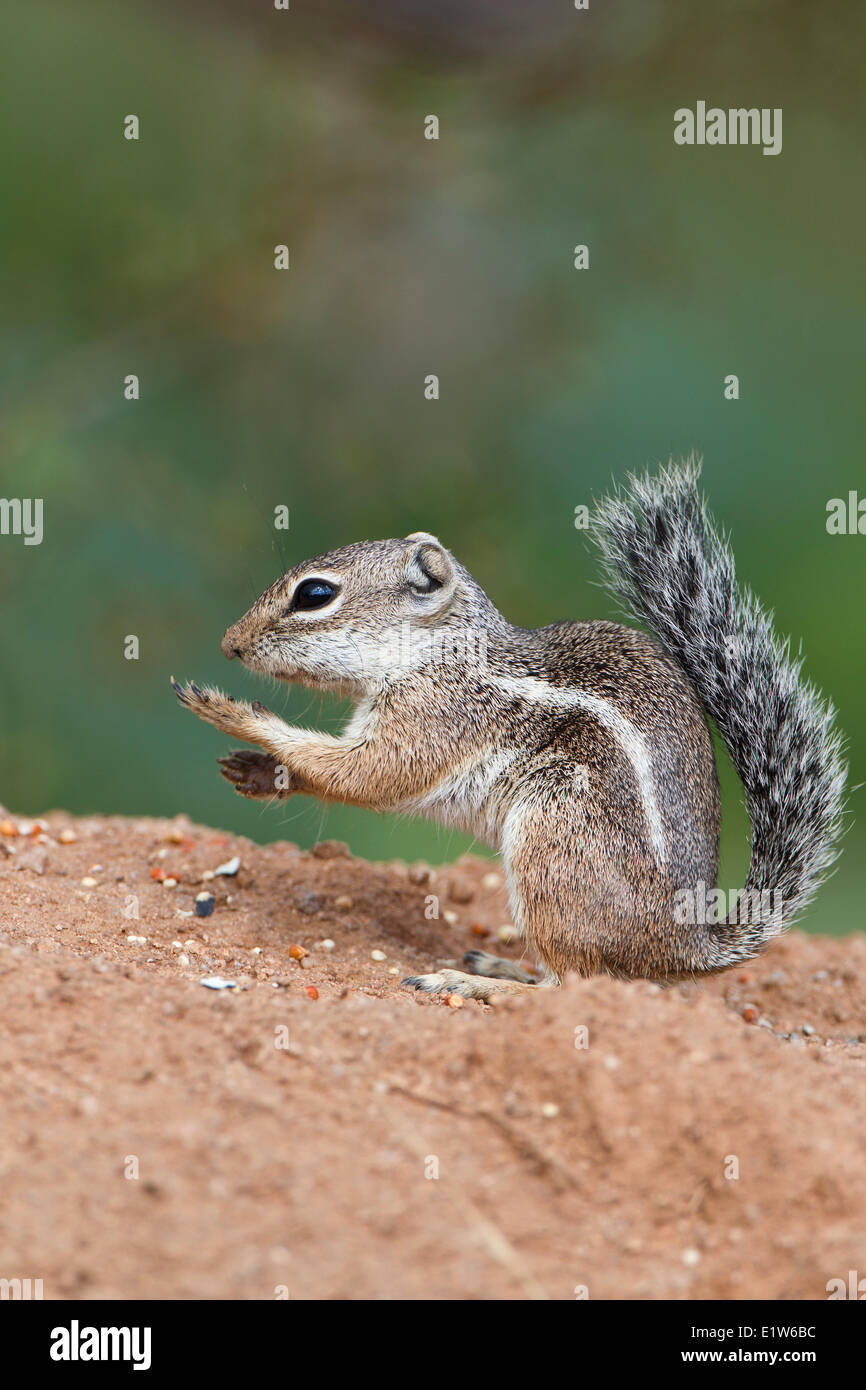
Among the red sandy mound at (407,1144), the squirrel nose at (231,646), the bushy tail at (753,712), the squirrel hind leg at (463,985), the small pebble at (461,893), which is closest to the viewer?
the red sandy mound at (407,1144)

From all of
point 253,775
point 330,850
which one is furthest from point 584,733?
point 330,850

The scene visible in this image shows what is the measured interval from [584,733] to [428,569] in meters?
0.81

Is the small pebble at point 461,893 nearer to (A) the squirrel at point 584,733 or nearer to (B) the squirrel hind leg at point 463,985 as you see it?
(A) the squirrel at point 584,733

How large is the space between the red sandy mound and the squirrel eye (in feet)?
4.53

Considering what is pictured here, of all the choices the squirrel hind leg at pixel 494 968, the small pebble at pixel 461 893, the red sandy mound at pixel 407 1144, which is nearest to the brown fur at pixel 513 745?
the squirrel hind leg at pixel 494 968

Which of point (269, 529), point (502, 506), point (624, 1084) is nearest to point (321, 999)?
point (624, 1084)

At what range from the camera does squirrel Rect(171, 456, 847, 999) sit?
354 cm

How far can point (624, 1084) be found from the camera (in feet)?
7.71

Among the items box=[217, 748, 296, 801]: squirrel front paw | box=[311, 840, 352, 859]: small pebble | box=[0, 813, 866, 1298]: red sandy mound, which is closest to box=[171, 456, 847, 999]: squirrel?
box=[217, 748, 296, 801]: squirrel front paw

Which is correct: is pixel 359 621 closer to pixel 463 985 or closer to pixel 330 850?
pixel 330 850

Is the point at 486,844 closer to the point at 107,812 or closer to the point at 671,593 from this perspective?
the point at 671,593

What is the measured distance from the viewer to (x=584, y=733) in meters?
3.71

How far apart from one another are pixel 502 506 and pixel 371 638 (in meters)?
2.26

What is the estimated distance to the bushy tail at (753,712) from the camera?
378 cm
